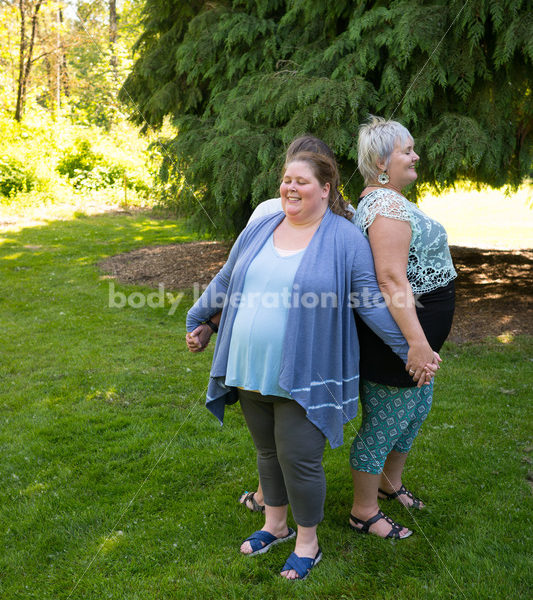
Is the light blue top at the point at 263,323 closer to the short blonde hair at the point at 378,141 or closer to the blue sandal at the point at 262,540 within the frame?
the short blonde hair at the point at 378,141

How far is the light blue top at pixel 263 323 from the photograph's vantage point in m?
2.33

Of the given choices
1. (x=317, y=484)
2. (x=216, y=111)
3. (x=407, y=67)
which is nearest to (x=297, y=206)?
(x=317, y=484)

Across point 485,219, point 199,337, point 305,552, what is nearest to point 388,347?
point 199,337

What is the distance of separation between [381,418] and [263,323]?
808 mm

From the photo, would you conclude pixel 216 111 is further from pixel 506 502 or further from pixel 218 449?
pixel 506 502

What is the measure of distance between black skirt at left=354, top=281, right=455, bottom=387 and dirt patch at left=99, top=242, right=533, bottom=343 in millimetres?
3621

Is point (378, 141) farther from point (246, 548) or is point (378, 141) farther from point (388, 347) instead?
point (246, 548)

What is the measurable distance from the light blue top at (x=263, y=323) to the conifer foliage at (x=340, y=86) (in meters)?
3.29

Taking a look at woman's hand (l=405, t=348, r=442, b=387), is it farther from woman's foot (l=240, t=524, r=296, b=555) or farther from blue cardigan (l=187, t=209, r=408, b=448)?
woman's foot (l=240, t=524, r=296, b=555)

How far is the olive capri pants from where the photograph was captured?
94.0 inches

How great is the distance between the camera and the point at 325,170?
2.37 meters

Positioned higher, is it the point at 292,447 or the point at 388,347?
the point at 388,347

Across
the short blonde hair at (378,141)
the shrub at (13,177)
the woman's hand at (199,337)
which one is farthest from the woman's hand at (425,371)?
the shrub at (13,177)

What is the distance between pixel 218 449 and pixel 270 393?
1.58 m
